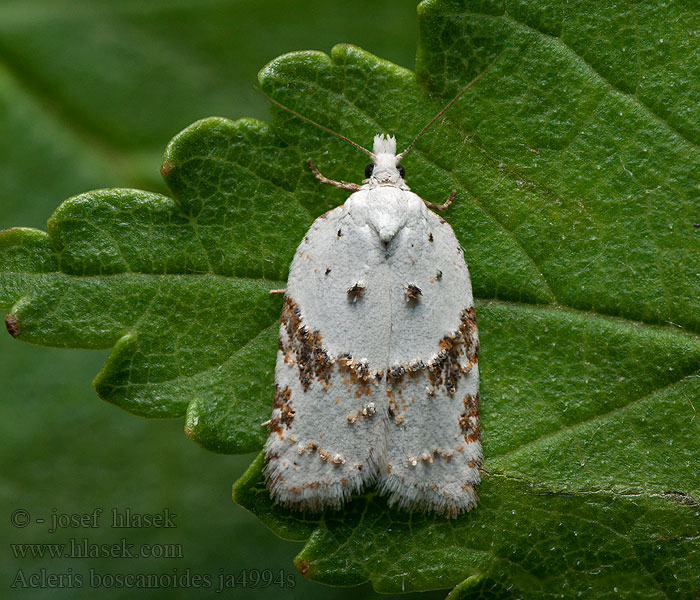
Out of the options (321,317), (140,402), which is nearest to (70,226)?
(140,402)

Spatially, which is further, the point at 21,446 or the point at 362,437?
the point at 21,446

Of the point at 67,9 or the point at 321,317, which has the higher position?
the point at 67,9

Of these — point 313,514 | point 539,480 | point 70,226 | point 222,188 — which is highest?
point 222,188

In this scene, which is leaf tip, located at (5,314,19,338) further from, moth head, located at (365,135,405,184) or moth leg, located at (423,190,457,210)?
moth leg, located at (423,190,457,210)

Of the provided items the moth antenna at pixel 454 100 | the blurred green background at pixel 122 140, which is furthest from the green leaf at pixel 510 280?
the blurred green background at pixel 122 140

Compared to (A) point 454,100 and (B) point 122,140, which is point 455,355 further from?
(B) point 122,140

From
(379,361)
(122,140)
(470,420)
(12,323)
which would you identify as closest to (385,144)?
(379,361)

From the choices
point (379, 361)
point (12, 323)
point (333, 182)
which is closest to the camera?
point (12, 323)

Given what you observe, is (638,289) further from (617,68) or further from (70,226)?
(70,226)
